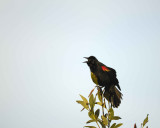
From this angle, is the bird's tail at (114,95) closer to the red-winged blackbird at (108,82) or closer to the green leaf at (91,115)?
the red-winged blackbird at (108,82)

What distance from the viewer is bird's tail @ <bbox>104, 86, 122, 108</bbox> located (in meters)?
2.58

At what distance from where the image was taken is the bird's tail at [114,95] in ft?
8.47

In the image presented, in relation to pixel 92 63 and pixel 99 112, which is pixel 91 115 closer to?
pixel 99 112

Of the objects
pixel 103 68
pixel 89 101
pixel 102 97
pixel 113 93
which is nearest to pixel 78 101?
pixel 89 101

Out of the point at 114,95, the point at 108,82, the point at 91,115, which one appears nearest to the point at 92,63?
the point at 108,82

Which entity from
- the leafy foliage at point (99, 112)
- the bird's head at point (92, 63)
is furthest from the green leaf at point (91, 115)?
the bird's head at point (92, 63)

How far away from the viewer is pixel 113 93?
275cm

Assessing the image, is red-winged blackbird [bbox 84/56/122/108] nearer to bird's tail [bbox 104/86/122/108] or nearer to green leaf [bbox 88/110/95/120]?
bird's tail [bbox 104/86/122/108]

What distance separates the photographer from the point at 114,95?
272cm

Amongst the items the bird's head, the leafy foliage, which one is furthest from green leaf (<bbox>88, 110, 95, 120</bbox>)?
the bird's head

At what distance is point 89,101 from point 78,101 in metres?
0.15

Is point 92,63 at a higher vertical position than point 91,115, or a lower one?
higher

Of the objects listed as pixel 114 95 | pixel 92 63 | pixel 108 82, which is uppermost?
pixel 92 63

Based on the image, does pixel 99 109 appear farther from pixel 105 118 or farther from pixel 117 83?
pixel 117 83
